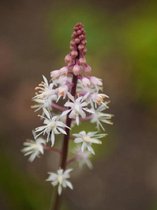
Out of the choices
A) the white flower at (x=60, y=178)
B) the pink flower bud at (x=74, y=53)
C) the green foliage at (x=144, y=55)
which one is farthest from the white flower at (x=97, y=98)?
the green foliage at (x=144, y=55)

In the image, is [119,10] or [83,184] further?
[119,10]

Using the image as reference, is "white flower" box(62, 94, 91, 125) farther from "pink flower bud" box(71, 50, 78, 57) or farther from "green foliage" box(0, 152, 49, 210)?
"green foliage" box(0, 152, 49, 210)

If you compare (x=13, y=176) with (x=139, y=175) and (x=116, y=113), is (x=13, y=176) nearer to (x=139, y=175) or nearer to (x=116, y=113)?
(x=139, y=175)

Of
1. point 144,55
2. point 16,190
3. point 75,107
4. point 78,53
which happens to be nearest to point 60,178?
point 75,107

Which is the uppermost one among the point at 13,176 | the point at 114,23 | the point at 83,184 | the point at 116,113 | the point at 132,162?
the point at 114,23

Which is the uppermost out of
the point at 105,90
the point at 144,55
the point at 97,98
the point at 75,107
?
the point at 144,55

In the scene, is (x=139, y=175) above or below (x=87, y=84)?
above

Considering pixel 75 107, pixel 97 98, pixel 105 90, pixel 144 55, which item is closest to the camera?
pixel 75 107

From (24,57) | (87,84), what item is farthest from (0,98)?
(87,84)

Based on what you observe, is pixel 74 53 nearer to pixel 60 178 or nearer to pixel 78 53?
pixel 78 53
